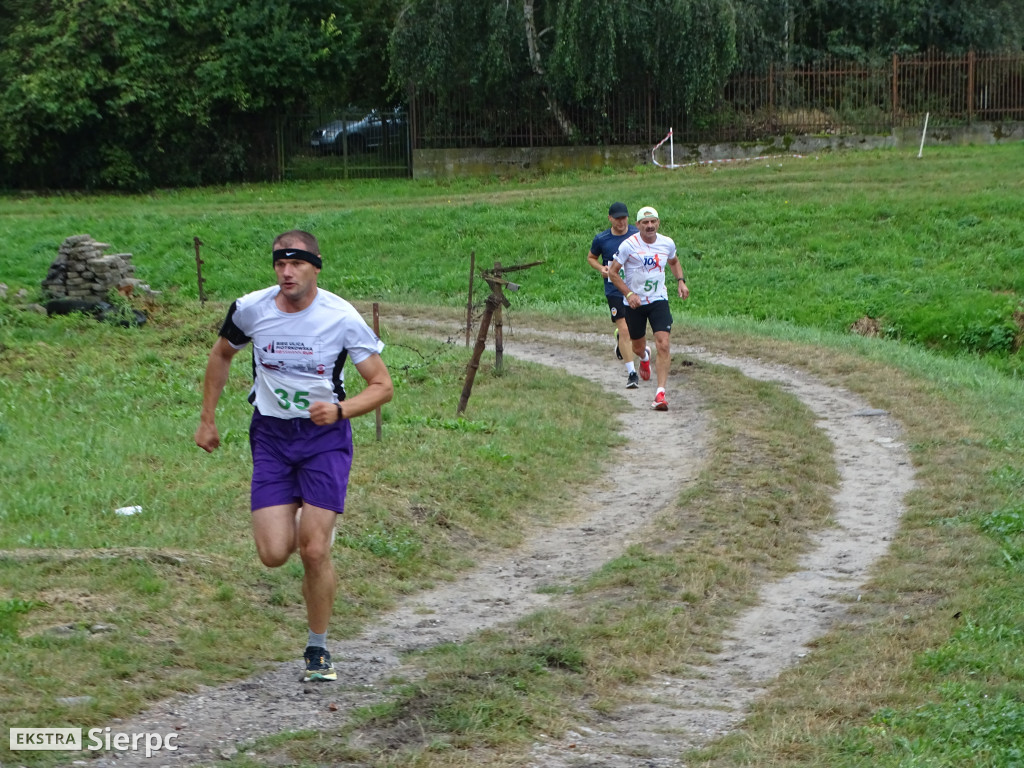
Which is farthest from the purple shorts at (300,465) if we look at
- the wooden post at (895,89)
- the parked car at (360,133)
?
the parked car at (360,133)

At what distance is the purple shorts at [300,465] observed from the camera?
585cm

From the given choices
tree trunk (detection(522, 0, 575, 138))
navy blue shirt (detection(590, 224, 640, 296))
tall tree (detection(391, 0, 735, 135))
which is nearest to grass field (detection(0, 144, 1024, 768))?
navy blue shirt (detection(590, 224, 640, 296))

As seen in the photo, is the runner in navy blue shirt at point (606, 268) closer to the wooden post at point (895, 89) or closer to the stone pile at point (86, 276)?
the stone pile at point (86, 276)

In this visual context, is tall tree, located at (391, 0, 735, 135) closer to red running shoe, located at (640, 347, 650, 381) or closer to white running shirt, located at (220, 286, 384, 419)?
red running shoe, located at (640, 347, 650, 381)

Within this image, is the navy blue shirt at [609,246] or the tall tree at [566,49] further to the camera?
the tall tree at [566,49]

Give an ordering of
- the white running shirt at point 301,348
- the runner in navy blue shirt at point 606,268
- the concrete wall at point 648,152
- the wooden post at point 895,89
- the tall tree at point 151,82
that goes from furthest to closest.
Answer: the tall tree at point 151,82
the wooden post at point 895,89
the concrete wall at point 648,152
the runner in navy blue shirt at point 606,268
the white running shirt at point 301,348

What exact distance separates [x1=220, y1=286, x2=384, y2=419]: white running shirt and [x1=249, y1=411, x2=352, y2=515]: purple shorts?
0.26ft

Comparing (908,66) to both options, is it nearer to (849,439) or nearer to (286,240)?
(849,439)

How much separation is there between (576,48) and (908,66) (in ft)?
29.3

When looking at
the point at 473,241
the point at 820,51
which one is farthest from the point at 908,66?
the point at 473,241

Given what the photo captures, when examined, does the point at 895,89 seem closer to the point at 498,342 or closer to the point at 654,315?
the point at 498,342

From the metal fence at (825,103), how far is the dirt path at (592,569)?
22.0 m

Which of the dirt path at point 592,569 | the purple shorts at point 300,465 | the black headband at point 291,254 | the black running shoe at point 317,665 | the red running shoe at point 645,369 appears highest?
the black headband at point 291,254

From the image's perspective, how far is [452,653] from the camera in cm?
641
